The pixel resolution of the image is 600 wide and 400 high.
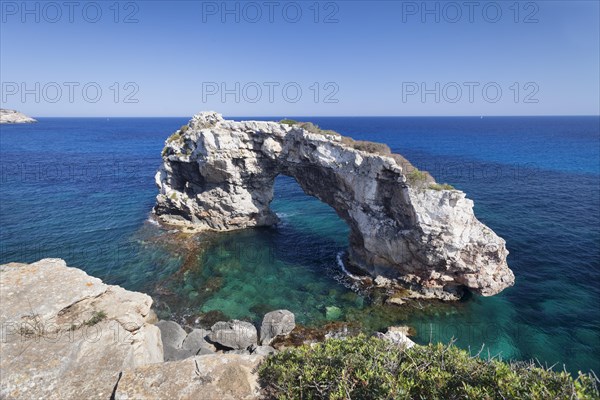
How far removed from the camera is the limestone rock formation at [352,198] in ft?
83.4

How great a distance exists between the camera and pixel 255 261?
33500 millimetres

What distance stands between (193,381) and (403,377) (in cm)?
740

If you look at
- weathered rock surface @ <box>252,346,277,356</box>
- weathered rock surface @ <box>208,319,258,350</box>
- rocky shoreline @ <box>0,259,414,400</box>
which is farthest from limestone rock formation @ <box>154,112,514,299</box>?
rocky shoreline @ <box>0,259,414,400</box>

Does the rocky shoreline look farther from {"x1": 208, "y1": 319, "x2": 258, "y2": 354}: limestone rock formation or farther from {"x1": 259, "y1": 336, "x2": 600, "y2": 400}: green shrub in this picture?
{"x1": 208, "y1": 319, "x2": 258, "y2": 354}: limestone rock formation

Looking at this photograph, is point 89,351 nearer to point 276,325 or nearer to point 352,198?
point 276,325

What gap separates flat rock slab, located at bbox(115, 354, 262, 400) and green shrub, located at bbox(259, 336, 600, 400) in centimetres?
78

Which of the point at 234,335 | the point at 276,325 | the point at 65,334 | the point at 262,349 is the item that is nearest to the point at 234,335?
the point at 234,335

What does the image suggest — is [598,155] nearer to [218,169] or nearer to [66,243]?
[218,169]

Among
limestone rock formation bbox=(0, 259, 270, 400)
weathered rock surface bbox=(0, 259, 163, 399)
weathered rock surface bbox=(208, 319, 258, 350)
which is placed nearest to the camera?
limestone rock formation bbox=(0, 259, 270, 400)

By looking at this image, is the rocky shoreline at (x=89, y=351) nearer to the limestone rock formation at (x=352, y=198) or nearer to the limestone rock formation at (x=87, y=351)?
the limestone rock formation at (x=87, y=351)

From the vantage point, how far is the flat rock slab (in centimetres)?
1087

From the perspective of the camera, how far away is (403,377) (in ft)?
34.3

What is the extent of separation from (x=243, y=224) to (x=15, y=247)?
79.8ft

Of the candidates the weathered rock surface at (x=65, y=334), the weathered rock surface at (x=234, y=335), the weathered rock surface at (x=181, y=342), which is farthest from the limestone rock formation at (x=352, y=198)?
the weathered rock surface at (x=65, y=334)
